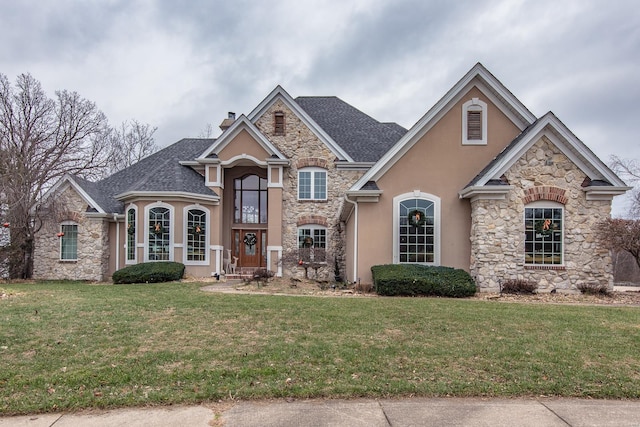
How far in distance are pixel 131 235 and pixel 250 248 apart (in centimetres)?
534

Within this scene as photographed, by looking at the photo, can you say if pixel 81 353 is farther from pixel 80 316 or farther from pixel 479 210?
pixel 479 210

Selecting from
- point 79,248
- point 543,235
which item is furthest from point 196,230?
point 543,235

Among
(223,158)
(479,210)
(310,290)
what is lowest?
(310,290)

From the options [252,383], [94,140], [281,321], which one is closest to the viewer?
[252,383]

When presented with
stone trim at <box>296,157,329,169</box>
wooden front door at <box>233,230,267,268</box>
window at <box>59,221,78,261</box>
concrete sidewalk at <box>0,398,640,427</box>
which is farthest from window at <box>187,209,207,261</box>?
concrete sidewalk at <box>0,398,640,427</box>

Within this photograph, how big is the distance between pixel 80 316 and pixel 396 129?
18.3 metres

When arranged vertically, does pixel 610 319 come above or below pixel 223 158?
below

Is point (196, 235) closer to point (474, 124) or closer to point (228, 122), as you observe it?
point (228, 122)

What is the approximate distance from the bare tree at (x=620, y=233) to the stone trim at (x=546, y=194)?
1.38m

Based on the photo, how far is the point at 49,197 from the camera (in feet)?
61.2

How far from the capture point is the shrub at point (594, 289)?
12836mm

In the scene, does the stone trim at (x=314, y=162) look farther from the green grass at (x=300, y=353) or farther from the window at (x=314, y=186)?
the green grass at (x=300, y=353)

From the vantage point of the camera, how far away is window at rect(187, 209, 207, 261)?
1798 centimetres

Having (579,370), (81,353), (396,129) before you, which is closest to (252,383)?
(81,353)
